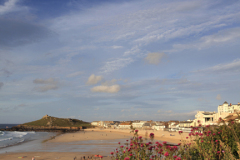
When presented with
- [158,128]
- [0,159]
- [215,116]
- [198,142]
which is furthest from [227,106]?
[198,142]

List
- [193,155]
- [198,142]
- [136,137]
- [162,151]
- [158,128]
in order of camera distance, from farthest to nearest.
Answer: [158,128] → [198,142] → [193,155] → [136,137] → [162,151]

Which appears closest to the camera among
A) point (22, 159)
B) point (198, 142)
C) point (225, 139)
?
point (198, 142)

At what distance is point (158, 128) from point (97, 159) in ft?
276

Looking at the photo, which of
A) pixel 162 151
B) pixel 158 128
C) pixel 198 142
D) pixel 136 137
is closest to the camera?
pixel 162 151

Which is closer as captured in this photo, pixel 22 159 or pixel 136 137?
pixel 136 137

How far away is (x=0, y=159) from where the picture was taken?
100 feet

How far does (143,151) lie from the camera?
19.5ft

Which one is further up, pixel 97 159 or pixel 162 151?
pixel 162 151

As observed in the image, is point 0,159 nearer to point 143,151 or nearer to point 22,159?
point 22,159

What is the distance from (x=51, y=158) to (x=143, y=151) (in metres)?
28.3

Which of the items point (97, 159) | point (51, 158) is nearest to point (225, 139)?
point (97, 159)

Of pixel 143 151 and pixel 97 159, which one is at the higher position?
pixel 143 151

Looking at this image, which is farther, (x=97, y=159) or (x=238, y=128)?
(x=97, y=159)

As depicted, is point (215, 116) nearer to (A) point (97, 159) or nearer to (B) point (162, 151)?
(A) point (97, 159)
